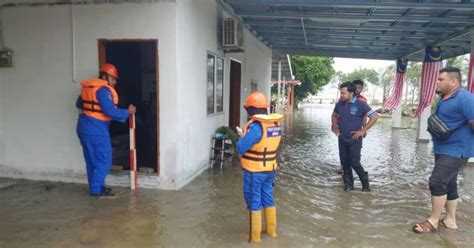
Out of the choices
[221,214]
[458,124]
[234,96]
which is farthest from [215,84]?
[458,124]

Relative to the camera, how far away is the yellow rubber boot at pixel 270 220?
153 inches

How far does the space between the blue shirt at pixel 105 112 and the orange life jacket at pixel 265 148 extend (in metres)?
2.15

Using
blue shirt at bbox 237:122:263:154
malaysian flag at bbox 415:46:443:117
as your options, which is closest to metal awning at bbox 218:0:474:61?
malaysian flag at bbox 415:46:443:117

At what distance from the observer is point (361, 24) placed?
8703mm

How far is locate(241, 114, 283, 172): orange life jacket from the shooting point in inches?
144

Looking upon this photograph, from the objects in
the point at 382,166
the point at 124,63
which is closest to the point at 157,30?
the point at 124,63

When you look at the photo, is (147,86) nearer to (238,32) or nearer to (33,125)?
(238,32)

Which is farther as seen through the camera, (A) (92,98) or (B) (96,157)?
(B) (96,157)

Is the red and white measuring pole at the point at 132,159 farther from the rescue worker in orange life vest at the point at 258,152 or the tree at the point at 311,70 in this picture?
the tree at the point at 311,70

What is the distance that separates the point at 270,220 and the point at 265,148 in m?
0.81

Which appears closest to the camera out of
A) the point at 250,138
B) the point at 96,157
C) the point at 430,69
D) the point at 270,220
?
the point at 250,138

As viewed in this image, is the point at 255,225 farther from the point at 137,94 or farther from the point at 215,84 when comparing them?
the point at 137,94

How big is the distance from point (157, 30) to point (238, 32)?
2.50 metres

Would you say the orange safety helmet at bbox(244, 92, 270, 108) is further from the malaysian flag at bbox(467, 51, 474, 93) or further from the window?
the malaysian flag at bbox(467, 51, 474, 93)
